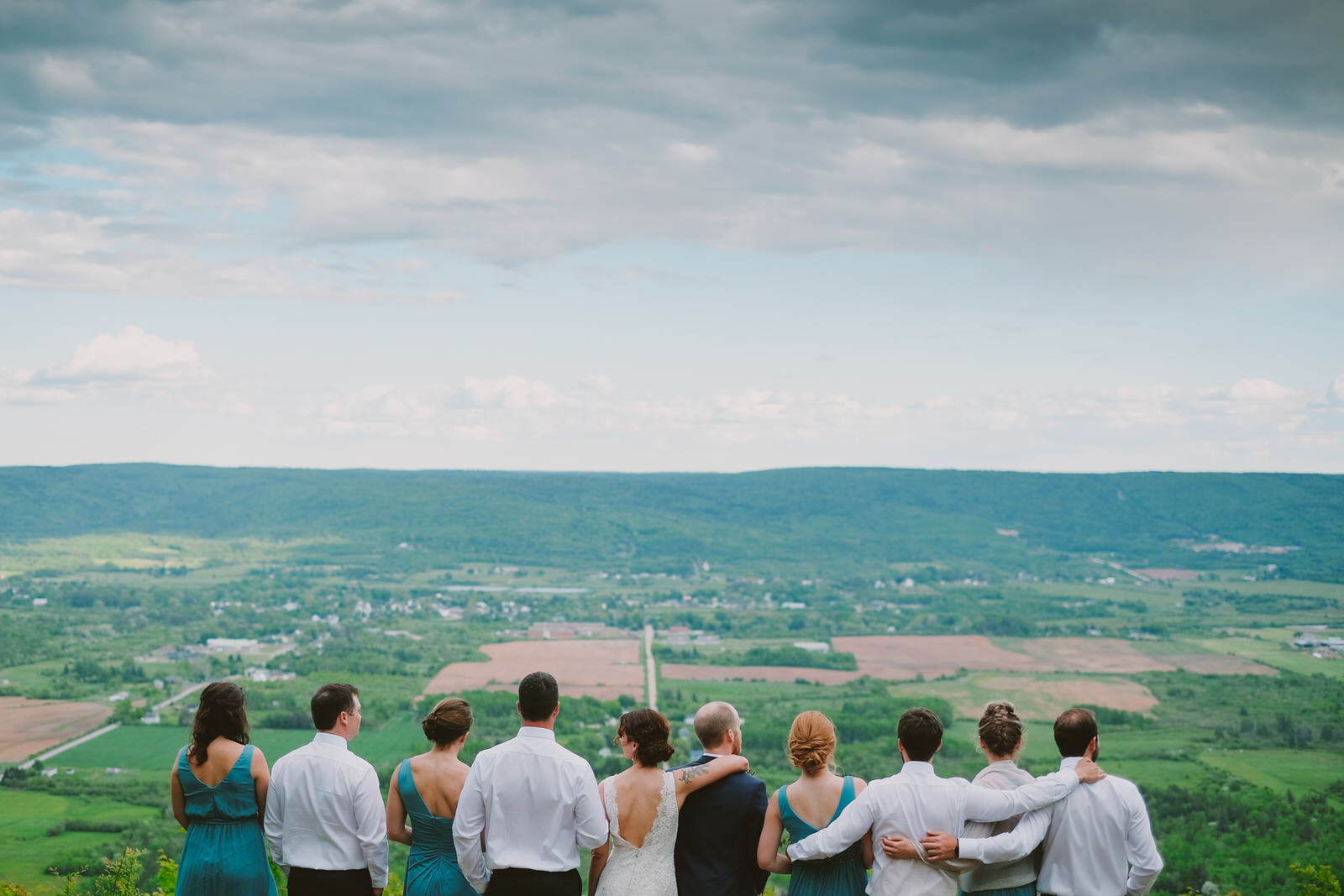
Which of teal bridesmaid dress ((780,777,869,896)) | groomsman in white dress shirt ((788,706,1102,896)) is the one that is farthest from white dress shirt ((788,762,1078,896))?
teal bridesmaid dress ((780,777,869,896))

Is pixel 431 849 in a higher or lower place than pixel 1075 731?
lower

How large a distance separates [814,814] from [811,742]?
343 millimetres

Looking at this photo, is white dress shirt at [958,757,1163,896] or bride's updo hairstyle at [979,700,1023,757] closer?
bride's updo hairstyle at [979,700,1023,757]

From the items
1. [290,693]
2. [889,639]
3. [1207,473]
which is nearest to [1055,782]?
[290,693]

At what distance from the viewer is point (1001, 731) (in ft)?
14.9

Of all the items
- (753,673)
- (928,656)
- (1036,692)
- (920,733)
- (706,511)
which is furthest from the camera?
(706,511)

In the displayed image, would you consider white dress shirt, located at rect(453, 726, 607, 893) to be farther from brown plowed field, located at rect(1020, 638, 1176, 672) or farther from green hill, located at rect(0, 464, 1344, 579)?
green hill, located at rect(0, 464, 1344, 579)

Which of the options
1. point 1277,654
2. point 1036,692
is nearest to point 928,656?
point 1036,692

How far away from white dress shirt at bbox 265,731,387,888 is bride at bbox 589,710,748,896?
103cm

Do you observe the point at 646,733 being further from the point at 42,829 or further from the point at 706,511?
the point at 706,511

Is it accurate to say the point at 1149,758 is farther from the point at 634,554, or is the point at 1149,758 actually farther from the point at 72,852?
the point at 634,554

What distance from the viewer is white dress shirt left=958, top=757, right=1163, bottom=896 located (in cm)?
470

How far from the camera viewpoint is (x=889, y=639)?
70.0 meters

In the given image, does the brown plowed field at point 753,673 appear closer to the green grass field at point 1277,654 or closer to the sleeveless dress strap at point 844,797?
the green grass field at point 1277,654
